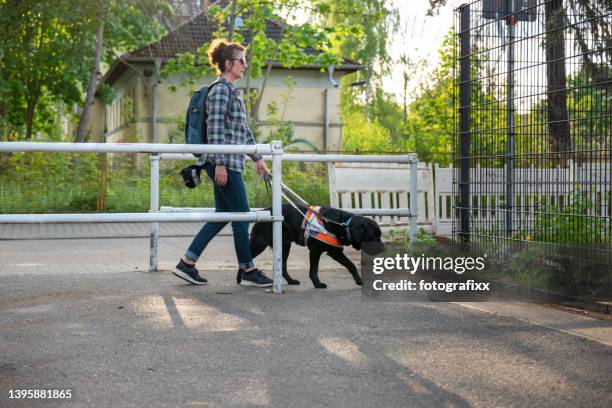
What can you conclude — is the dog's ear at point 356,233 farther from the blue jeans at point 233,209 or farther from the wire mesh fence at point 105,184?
the wire mesh fence at point 105,184

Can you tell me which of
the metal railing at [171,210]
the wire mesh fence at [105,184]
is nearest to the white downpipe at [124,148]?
the metal railing at [171,210]

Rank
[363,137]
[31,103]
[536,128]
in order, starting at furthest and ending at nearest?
1. [363,137]
2. [31,103]
3. [536,128]

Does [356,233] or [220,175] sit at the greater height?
[220,175]

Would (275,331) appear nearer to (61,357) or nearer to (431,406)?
(61,357)

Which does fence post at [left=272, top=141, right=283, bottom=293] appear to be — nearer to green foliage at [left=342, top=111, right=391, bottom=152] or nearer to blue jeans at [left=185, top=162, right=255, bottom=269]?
blue jeans at [left=185, top=162, right=255, bottom=269]

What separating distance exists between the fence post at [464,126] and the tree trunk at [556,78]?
119 centimetres

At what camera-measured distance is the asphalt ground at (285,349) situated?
13.3ft

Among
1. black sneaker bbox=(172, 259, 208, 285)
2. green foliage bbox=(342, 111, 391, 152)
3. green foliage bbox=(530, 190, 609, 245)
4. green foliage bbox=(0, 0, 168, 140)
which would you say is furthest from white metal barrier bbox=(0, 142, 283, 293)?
green foliage bbox=(342, 111, 391, 152)

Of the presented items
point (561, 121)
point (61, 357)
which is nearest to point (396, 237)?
point (561, 121)

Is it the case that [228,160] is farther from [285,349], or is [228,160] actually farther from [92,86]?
[92,86]

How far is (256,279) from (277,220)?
25.6 inches

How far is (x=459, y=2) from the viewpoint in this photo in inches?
345

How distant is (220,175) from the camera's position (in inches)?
289

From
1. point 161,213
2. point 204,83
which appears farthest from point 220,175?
point 204,83
